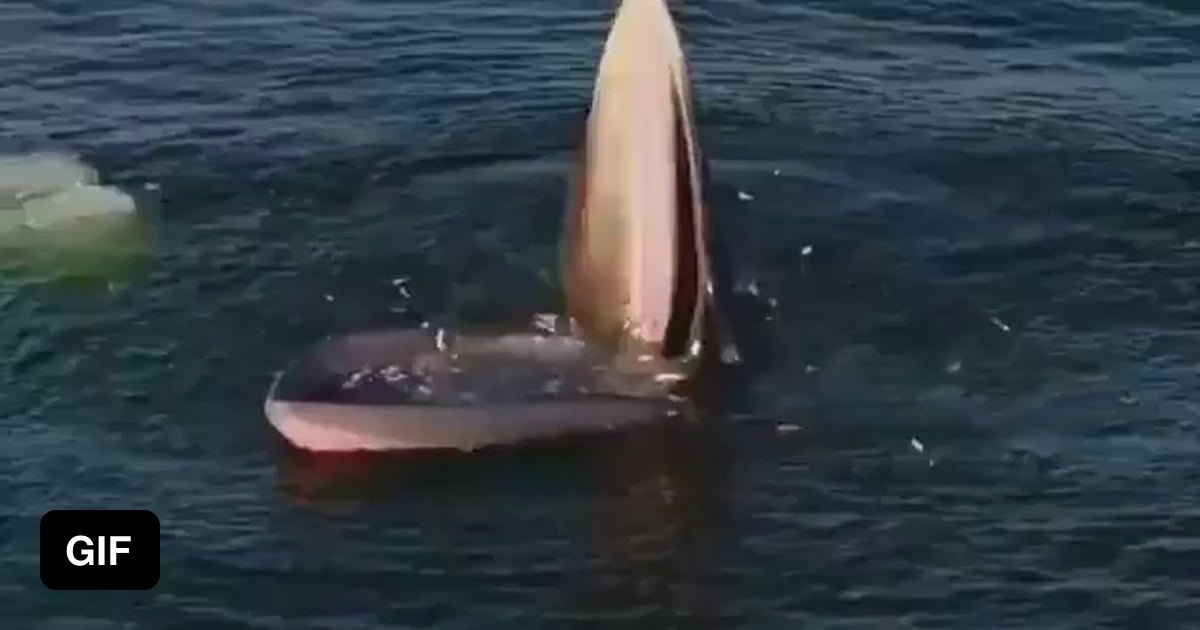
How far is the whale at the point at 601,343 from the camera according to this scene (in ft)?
68.6

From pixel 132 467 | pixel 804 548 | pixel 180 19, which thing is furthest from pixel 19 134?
pixel 804 548

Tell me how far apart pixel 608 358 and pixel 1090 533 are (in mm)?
4742

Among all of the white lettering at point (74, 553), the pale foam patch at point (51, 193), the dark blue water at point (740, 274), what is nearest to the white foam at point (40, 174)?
the pale foam patch at point (51, 193)

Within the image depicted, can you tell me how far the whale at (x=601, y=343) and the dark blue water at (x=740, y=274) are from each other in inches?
13.8

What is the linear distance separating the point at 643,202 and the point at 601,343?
161cm

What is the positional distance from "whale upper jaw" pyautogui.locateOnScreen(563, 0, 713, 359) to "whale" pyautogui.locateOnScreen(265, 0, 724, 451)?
13mm

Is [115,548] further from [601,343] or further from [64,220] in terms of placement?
[64,220]

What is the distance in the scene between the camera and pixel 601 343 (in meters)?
22.1

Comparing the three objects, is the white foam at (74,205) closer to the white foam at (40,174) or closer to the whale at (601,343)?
the white foam at (40,174)

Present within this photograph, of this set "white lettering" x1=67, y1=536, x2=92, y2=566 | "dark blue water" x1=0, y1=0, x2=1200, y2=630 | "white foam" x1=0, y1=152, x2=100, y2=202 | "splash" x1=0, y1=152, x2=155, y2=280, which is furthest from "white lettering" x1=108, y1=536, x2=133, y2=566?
"white foam" x1=0, y1=152, x2=100, y2=202

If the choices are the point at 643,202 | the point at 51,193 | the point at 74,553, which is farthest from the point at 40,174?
the point at 643,202

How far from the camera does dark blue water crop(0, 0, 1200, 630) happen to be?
1956cm

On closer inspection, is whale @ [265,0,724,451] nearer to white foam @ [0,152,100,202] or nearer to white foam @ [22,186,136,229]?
white foam @ [22,186,136,229]

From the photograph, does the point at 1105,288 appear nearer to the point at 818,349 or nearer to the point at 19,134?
the point at 818,349
